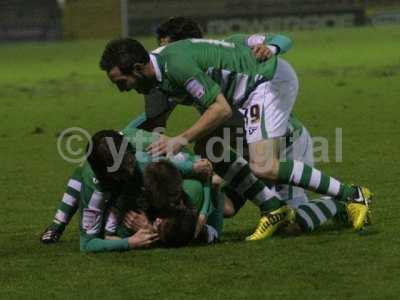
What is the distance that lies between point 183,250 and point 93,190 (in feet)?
2.41

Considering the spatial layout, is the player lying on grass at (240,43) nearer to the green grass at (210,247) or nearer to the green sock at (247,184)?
the green sock at (247,184)

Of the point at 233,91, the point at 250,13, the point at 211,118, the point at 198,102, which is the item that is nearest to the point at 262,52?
the point at 233,91

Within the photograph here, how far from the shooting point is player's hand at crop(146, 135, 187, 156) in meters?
7.94

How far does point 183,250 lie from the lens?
8.09 meters

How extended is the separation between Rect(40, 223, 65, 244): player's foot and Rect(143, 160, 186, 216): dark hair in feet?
3.57

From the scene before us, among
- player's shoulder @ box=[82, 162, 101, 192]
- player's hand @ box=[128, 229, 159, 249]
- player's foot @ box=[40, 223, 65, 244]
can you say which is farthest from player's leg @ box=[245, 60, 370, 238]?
player's foot @ box=[40, 223, 65, 244]

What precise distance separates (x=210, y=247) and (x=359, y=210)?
1.17 meters

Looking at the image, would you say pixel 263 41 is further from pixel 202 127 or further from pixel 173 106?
pixel 202 127

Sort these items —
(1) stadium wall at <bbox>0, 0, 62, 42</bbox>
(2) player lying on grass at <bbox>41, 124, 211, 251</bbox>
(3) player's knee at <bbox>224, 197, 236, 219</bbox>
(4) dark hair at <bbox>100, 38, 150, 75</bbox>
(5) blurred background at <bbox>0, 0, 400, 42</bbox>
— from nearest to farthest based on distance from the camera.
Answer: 1. (2) player lying on grass at <bbox>41, 124, 211, 251</bbox>
2. (4) dark hair at <bbox>100, 38, 150, 75</bbox>
3. (3) player's knee at <bbox>224, 197, 236, 219</bbox>
4. (5) blurred background at <bbox>0, 0, 400, 42</bbox>
5. (1) stadium wall at <bbox>0, 0, 62, 42</bbox>

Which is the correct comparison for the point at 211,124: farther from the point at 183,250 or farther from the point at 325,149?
the point at 325,149

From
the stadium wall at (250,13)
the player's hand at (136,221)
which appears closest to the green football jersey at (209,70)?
the player's hand at (136,221)

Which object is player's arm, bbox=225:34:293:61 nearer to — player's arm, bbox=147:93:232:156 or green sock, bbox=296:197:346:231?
player's arm, bbox=147:93:232:156

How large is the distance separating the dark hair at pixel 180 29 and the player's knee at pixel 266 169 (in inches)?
51.2

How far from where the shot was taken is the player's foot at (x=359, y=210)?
848cm
